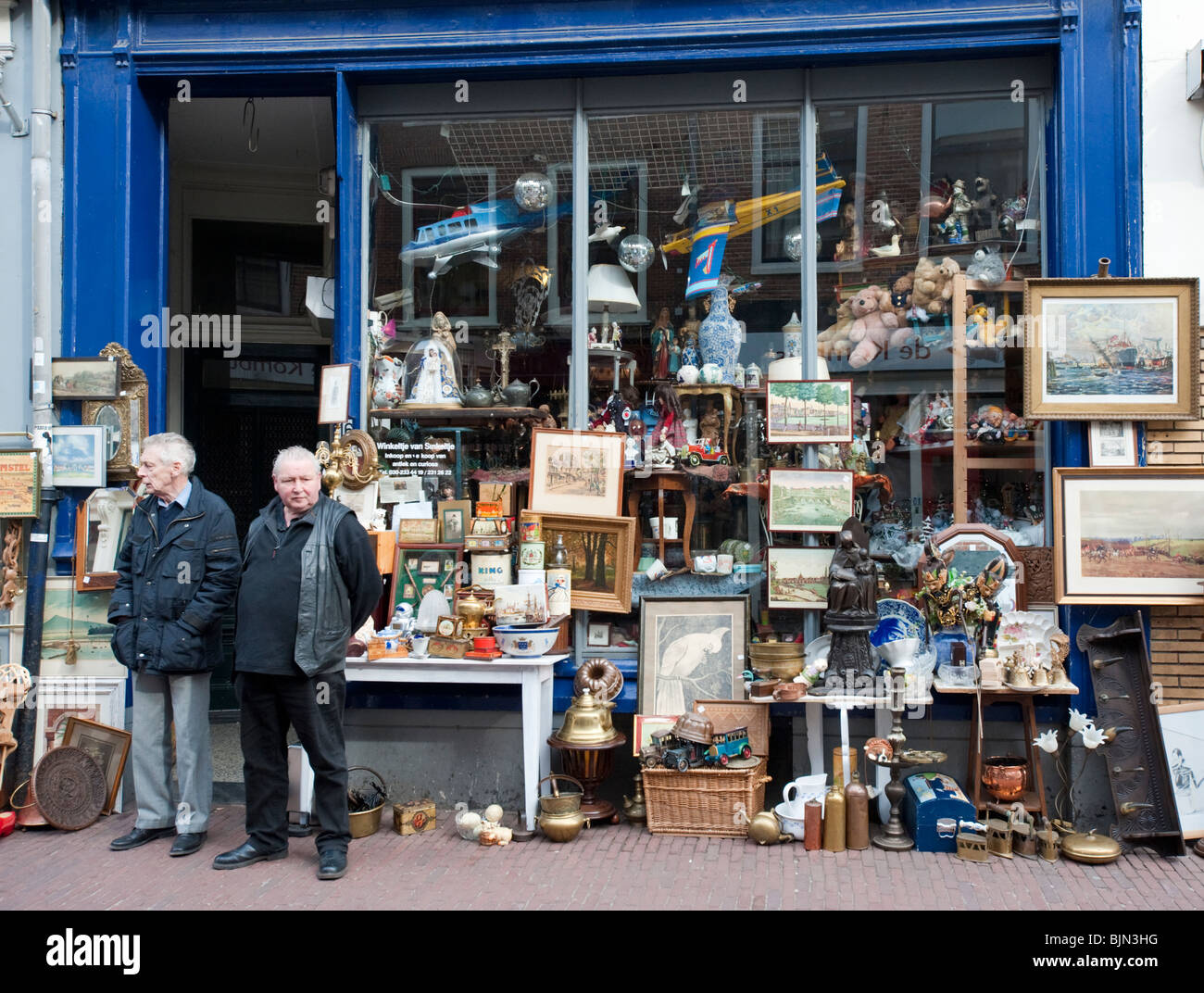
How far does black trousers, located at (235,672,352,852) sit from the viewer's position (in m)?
5.49

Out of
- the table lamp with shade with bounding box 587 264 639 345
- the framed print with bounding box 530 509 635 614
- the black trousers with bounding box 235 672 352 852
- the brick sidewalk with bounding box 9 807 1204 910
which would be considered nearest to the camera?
the brick sidewalk with bounding box 9 807 1204 910

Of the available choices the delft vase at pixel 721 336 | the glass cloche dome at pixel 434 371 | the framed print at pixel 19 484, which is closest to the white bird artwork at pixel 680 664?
the delft vase at pixel 721 336

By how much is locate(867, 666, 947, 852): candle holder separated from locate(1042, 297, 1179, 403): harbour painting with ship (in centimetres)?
197

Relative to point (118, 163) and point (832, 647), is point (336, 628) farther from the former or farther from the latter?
point (118, 163)

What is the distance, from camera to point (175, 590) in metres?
5.77

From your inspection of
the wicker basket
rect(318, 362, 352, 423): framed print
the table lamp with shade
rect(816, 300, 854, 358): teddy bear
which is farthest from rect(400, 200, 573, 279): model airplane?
the wicker basket

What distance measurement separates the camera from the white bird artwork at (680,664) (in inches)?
256

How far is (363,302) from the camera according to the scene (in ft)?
23.4

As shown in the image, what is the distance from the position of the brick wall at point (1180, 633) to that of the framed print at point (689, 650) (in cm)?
233

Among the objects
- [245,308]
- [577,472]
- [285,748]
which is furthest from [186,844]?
[245,308]

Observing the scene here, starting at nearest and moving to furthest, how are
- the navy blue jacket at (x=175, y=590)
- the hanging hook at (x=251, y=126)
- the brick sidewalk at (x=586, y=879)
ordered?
the brick sidewalk at (x=586, y=879) → the navy blue jacket at (x=175, y=590) → the hanging hook at (x=251, y=126)

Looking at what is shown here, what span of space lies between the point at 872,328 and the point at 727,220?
1184 millimetres

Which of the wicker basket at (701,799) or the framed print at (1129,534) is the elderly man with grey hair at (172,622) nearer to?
the wicker basket at (701,799)

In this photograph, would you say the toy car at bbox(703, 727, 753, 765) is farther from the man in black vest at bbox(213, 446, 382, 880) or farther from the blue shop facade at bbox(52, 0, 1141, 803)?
the man in black vest at bbox(213, 446, 382, 880)
